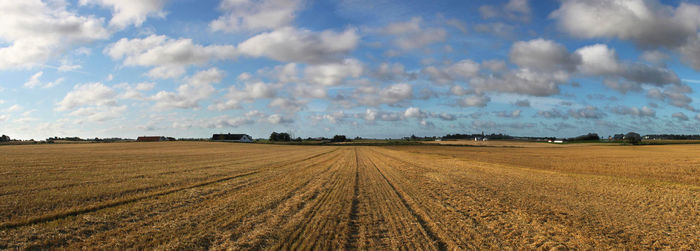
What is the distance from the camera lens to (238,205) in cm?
1028

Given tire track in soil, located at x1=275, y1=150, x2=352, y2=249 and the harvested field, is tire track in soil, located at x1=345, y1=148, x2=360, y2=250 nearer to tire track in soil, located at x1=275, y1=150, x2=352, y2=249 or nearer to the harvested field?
the harvested field

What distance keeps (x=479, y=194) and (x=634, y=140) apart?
118059mm

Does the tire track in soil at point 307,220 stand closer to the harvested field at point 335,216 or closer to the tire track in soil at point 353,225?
the harvested field at point 335,216

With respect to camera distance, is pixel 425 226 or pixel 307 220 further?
pixel 307 220

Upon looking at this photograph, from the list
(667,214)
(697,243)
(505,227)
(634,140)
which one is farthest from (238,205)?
(634,140)

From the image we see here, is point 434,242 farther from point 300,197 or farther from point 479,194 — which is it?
point 479,194

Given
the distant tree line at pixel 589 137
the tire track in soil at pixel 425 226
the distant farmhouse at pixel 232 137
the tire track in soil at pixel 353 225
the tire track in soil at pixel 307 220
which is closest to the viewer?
the tire track in soil at pixel 307 220

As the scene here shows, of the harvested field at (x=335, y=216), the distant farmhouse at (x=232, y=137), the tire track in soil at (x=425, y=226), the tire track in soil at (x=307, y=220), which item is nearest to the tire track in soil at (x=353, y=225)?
the harvested field at (x=335, y=216)

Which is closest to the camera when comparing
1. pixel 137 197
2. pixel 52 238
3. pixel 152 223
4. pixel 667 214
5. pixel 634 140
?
pixel 52 238

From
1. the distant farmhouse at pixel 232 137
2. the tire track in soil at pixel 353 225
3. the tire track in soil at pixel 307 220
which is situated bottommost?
the tire track in soil at pixel 353 225

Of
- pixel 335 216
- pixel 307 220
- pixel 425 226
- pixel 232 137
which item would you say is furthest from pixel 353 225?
pixel 232 137

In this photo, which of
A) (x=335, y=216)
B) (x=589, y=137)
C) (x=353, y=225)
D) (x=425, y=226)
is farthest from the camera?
(x=589, y=137)

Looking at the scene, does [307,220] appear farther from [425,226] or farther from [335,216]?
[425,226]

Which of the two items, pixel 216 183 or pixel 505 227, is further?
pixel 216 183
